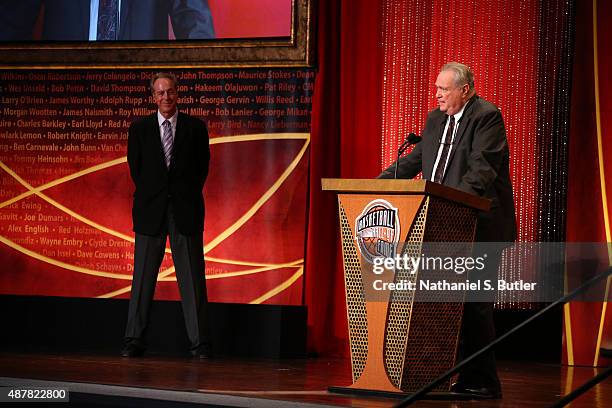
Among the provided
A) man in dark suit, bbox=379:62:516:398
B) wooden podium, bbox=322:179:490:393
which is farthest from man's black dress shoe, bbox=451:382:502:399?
wooden podium, bbox=322:179:490:393

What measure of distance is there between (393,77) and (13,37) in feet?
8.56

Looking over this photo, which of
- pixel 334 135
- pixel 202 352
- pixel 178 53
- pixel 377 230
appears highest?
pixel 178 53

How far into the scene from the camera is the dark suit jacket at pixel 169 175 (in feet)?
18.6

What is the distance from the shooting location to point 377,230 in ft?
12.4

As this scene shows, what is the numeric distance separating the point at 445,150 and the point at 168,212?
2058mm

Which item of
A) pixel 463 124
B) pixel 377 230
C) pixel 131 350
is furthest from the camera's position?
pixel 131 350

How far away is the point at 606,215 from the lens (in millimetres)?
6094

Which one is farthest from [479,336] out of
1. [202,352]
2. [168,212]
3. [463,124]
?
[168,212]

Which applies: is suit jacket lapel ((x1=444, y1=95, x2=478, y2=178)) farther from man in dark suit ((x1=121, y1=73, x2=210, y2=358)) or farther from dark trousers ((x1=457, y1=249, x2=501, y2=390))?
→ man in dark suit ((x1=121, y1=73, x2=210, y2=358))

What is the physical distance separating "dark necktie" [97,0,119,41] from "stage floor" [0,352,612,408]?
2.32 metres

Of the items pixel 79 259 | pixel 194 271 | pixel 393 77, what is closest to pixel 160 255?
pixel 194 271

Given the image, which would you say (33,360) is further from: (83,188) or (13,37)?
(13,37)

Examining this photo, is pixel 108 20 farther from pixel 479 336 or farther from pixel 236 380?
pixel 479 336

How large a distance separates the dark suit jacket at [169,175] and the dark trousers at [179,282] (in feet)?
0.20
